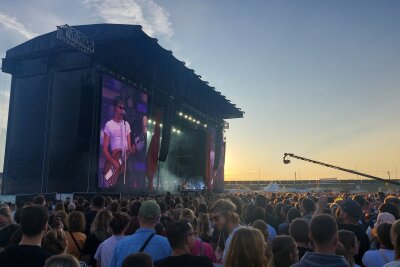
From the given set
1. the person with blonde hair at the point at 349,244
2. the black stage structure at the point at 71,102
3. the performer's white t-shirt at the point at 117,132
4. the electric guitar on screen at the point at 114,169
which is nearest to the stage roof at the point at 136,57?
the black stage structure at the point at 71,102

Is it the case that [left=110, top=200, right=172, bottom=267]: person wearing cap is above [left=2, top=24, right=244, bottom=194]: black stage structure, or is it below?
below

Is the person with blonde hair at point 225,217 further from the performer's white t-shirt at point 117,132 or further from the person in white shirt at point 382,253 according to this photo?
the performer's white t-shirt at point 117,132

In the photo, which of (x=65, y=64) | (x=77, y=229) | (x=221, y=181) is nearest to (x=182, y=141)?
(x=221, y=181)

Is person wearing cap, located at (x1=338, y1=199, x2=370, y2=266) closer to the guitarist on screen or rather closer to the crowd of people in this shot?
the crowd of people

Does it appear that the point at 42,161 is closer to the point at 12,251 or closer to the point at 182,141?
the point at 182,141

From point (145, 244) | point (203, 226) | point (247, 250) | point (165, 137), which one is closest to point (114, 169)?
point (165, 137)

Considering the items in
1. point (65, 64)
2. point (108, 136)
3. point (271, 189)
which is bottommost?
point (271, 189)

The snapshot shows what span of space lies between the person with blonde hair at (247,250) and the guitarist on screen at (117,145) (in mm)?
19516

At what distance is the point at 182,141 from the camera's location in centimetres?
3716

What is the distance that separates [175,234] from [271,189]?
4282 centimetres

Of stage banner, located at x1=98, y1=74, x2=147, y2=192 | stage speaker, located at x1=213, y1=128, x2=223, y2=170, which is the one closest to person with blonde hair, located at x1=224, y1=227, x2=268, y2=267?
stage banner, located at x1=98, y1=74, x2=147, y2=192

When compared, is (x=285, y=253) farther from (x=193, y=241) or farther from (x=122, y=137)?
(x=122, y=137)

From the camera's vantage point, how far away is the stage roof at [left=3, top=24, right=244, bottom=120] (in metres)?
23.3

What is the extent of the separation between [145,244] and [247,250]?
1.47 metres
